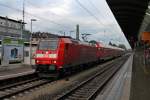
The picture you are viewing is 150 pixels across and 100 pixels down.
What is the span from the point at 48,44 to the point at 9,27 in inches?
2277

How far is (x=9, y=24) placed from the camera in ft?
262

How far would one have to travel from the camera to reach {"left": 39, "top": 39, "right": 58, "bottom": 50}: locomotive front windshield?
75.4 ft

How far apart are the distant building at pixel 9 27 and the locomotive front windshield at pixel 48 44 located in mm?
50291

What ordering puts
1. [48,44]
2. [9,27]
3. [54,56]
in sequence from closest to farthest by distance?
[54,56] < [48,44] < [9,27]

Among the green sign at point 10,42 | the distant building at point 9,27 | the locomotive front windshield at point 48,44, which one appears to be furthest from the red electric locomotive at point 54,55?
the distant building at point 9,27

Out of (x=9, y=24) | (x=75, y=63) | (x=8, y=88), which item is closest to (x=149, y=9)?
(x=75, y=63)

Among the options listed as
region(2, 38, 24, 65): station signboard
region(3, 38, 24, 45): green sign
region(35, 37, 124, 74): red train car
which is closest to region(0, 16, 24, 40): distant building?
region(2, 38, 24, 65): station signboard

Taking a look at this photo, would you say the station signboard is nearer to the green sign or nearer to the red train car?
the green sign

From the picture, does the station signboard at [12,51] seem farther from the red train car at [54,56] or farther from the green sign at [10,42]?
the red train car at [54,56]

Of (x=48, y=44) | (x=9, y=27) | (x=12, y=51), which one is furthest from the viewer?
(x=9, y=27)

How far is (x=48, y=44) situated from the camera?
23250 millimetres

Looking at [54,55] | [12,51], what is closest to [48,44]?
[54,55]

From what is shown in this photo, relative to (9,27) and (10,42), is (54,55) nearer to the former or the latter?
(10,42)

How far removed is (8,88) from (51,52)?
570 centimetres
